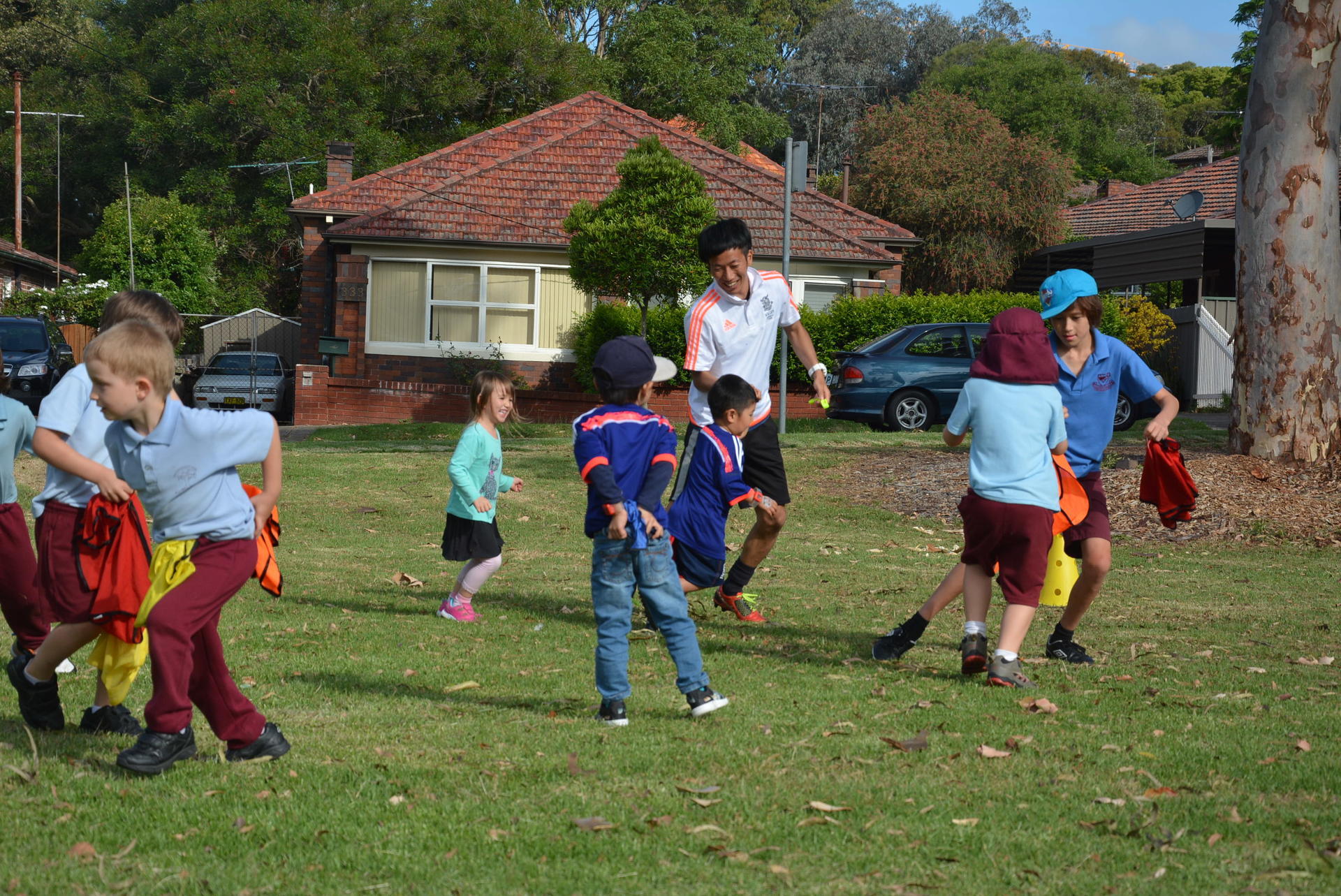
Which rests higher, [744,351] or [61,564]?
[744,351]

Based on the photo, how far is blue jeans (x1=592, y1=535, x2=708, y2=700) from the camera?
4934 mm

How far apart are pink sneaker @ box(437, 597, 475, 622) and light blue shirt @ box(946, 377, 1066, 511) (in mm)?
3080

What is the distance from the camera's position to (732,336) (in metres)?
7.04

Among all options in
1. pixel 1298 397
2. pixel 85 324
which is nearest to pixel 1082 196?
pixel 85 324

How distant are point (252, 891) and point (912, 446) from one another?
14528 mm

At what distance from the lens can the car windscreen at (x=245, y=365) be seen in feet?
94.7

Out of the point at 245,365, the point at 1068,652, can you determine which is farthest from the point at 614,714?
the point at 245,365

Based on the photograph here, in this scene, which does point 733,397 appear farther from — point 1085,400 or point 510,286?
point 510,286

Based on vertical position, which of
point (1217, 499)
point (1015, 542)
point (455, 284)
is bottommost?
point (1217, 499)

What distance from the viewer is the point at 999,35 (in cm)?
6812

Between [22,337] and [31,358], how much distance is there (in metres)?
1.08

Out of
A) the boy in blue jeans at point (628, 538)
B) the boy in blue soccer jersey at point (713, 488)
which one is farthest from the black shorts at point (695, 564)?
the boy in blue jeans at point (628, 538)

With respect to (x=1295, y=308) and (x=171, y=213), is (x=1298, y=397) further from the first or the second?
(x=171, y=213)

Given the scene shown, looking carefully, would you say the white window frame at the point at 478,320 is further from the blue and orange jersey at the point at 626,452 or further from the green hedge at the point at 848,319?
the blue and orange jersey at the point at 626,452
